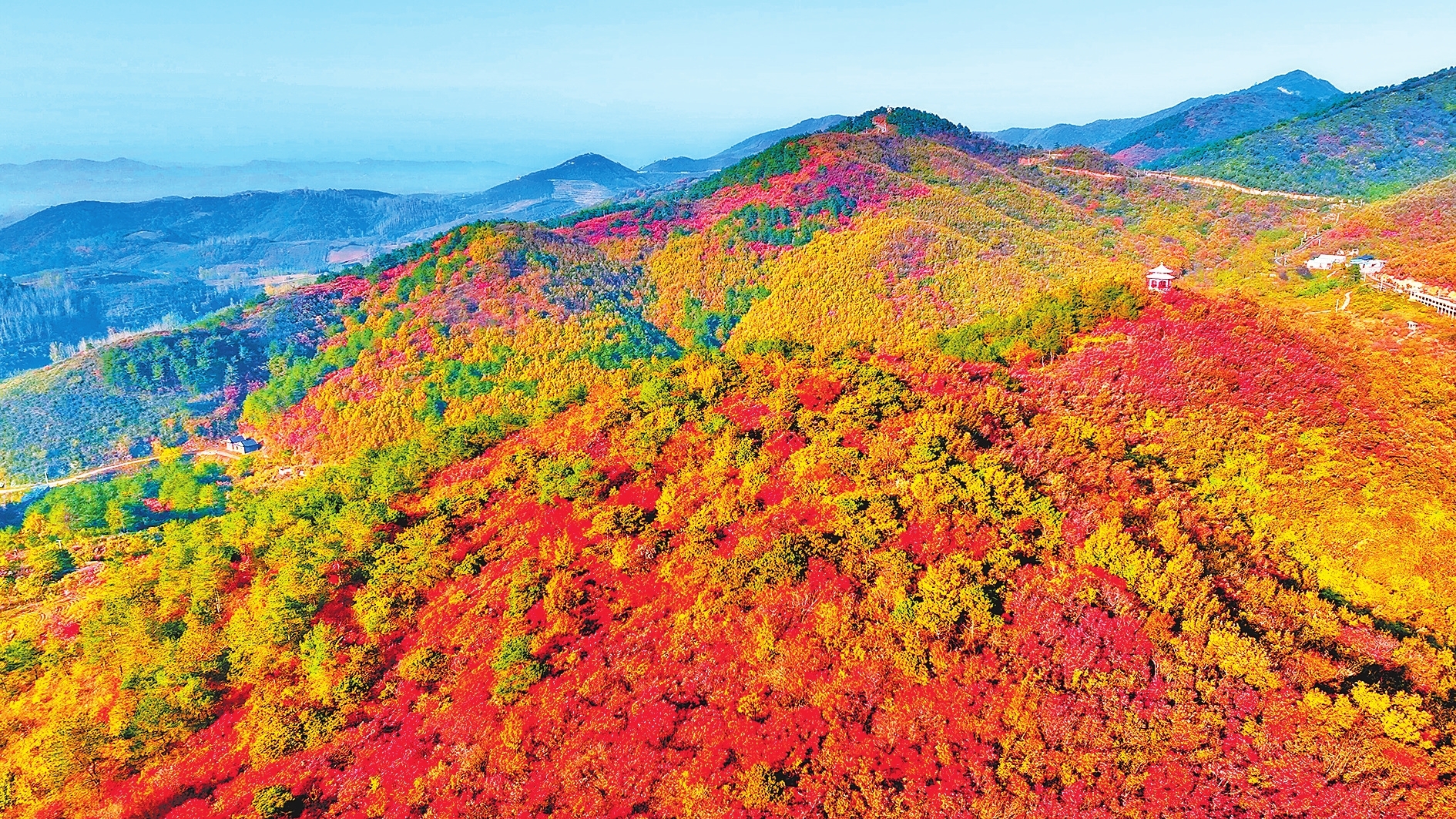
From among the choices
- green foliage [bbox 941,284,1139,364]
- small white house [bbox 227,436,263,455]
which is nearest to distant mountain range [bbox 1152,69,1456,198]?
green foliage [bbox 941,284,1139,364]

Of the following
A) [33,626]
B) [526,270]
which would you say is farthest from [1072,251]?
[33,626]

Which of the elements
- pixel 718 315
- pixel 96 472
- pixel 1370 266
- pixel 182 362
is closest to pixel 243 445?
A: pixel 96 472

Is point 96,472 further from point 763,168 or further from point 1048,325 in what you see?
point 763,168

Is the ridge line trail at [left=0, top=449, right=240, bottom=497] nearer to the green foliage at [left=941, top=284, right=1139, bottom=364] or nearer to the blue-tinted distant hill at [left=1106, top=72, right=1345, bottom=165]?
the green foliage at [left=941, top=284, right=1139, bottom=364]

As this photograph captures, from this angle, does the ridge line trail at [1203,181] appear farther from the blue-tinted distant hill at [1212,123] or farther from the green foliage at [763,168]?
the blue-tinted distant hill at [1212,123]

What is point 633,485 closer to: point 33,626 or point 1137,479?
point 1137,479

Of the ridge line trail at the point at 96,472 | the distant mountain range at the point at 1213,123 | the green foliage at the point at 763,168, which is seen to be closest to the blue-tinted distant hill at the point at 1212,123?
the distant mountain range at the point at 1213,123
